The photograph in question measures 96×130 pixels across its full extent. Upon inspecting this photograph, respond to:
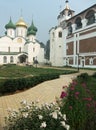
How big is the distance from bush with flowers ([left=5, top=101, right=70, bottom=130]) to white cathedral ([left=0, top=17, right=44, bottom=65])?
54.7m

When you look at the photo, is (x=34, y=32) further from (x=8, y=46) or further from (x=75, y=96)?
(x=75, y=96)

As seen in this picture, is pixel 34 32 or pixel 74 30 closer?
pixel 74 30

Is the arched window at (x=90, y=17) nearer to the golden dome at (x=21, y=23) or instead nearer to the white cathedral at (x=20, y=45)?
the white cathedral at (x=20, y=45)

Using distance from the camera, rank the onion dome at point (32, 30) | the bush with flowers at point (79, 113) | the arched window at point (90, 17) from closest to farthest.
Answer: the bush with flowers at point (79, 113)
the arched window at point (90, 17)
the onion dome at point (32, 30)

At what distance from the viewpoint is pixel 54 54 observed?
5591 cm

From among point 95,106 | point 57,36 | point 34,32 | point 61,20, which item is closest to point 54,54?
point 57,36

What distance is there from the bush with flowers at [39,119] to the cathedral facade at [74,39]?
104 feet

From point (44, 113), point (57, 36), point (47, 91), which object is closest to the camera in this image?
point (44, 113)

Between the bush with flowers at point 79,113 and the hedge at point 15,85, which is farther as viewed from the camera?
the hedge at point 15,85

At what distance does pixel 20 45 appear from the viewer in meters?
63.8

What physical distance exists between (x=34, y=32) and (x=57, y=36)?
12.7 m

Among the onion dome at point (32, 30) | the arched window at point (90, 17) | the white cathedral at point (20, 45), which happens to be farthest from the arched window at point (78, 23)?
the onion dome at point (32, 30)

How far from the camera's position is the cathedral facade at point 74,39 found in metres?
40.7

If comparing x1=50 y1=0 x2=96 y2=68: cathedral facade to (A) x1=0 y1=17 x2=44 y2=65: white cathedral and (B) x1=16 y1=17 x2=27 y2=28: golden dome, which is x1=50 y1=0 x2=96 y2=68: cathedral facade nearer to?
(A) x1=0 y1=17 x2=44 y2=65: white cathedral
